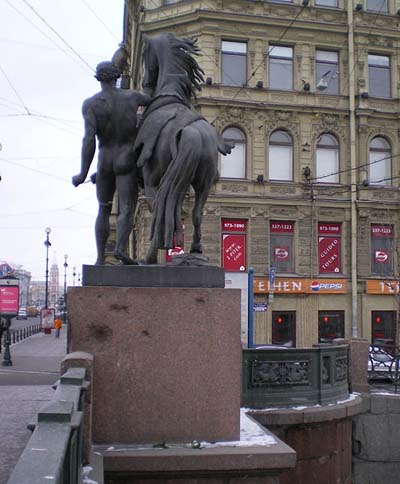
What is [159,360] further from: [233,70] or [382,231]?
[382,231]

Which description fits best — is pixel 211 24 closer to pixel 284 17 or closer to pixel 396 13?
pixel 284 17

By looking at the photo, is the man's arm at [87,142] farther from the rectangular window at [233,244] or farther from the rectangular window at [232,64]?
the rectangular window at [232,64]

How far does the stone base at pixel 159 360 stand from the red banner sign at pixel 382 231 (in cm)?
2505

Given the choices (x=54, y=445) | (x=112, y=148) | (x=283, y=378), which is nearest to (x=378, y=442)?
(x=283, y=378)

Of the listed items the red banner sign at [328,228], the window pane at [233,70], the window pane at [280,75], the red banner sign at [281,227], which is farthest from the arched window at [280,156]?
the window pane at [233,70]

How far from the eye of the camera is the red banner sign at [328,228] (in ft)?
96.5

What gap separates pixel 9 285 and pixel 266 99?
13.9 meters

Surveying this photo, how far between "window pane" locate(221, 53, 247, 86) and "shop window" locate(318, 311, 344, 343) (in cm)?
1111

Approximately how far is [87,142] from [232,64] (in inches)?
936

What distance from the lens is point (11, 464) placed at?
453 cm

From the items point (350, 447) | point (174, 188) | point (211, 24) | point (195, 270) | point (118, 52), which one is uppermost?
point (211, 24)

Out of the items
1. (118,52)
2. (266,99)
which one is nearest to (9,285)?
(266,99)

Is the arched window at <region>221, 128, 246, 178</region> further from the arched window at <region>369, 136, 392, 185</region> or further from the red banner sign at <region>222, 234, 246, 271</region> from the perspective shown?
the arched window at <region>369, 136, 392, 185</region>

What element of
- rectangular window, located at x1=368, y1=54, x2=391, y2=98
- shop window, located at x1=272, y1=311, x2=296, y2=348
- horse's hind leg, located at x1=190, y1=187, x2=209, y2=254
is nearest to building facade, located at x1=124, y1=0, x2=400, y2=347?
shop window, located at x1=272, y1=311, x2=296, y2=348
